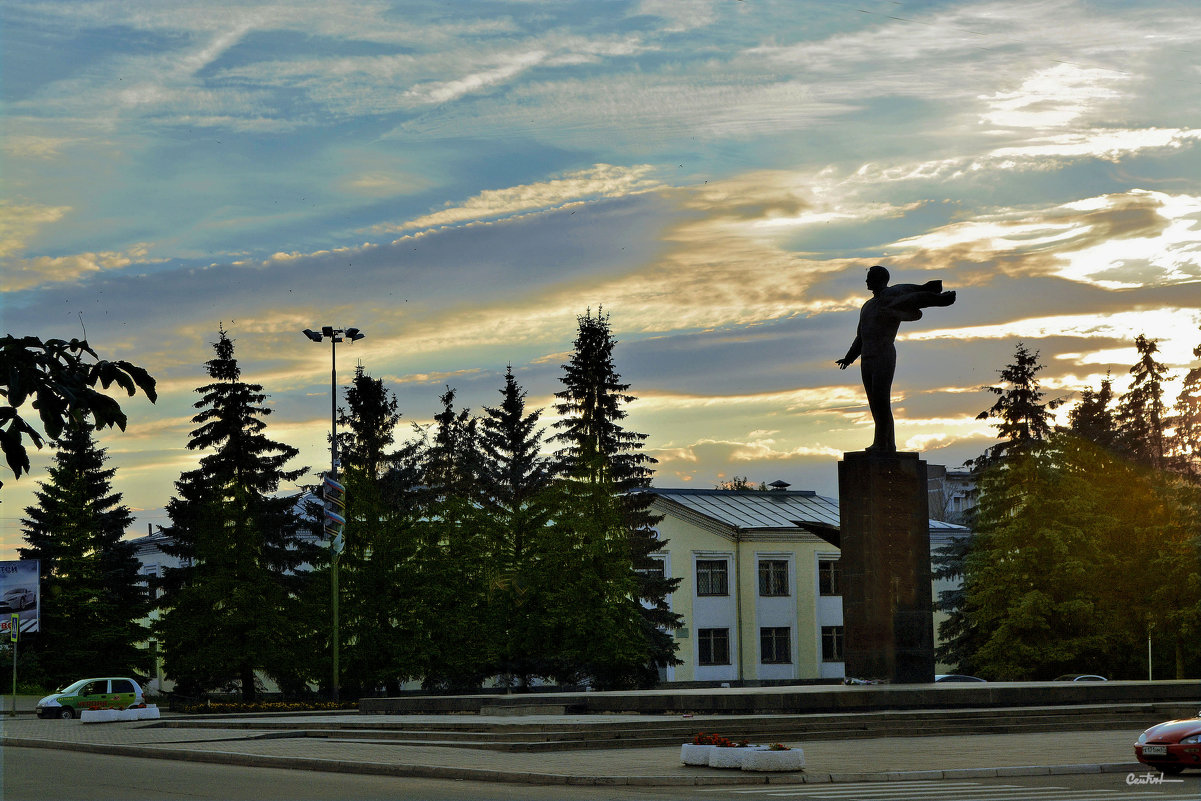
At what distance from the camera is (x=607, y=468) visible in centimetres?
5359

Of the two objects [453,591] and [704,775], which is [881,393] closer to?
[704,775]

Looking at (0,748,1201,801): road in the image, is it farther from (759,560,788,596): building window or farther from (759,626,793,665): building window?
(759,560,788,596): building window

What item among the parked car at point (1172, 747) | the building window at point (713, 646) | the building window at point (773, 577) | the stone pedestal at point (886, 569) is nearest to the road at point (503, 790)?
the parked car at point (1172, 747)

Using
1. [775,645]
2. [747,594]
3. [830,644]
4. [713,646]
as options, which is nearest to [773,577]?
[747,594]

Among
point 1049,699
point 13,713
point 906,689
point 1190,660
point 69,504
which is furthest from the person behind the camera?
point 69,504

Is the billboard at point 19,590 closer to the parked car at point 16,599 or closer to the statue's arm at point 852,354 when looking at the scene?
the parked car at point 16,599

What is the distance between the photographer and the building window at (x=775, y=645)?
67.1m

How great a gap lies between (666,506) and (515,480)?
8.10 m

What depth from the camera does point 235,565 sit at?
1943 inches

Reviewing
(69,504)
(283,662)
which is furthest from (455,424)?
(283,662)

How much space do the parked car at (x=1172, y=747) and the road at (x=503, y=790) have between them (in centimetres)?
21

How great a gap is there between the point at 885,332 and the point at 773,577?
→ 41689 millimetres

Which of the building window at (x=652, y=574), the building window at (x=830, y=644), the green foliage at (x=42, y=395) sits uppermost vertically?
the green foliage at (x=42, y=395)

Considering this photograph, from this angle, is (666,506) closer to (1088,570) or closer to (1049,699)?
(1088,570)
